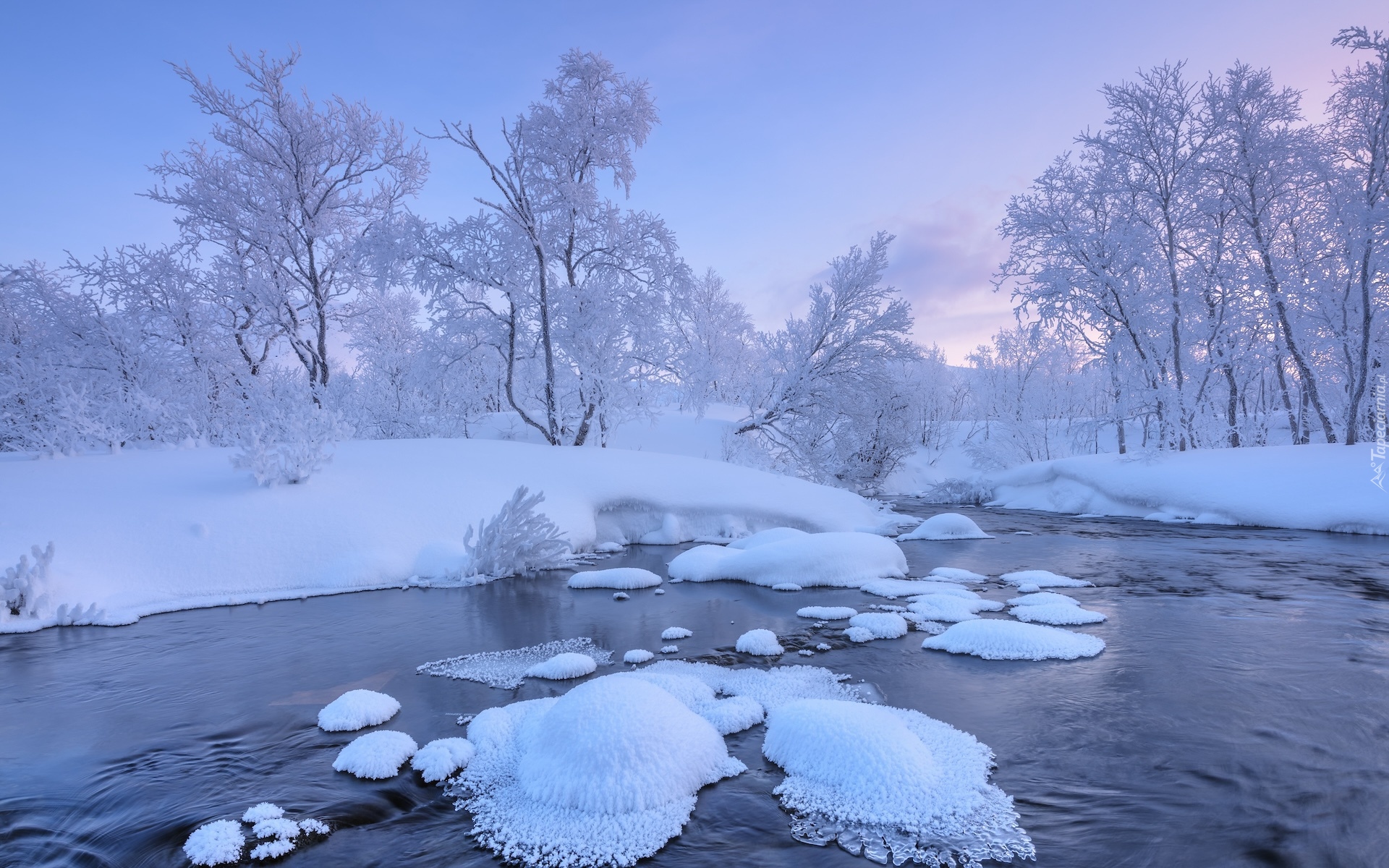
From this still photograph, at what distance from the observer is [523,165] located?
40.2 feet

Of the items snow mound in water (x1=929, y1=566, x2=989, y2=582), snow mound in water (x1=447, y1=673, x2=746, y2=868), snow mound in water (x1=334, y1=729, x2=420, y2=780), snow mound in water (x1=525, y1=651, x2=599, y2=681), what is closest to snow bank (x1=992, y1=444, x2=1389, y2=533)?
snow mound in water (x1=929, y1=566, x2=989, y2=582)

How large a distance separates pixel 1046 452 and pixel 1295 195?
13920mm

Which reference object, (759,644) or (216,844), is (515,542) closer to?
(759,644)

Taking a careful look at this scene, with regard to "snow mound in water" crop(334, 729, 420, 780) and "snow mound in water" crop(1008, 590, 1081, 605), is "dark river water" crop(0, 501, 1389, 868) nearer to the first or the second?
"snow mound in water" crop(334, 729, 420, 780)

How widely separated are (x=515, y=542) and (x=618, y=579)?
148 cm

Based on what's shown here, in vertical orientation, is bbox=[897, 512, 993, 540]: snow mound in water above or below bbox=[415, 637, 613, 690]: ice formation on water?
above

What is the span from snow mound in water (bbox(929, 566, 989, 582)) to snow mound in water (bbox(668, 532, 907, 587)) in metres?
0.37

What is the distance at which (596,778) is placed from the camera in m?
2.43

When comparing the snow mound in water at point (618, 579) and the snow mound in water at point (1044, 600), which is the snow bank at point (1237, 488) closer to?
the snow mound in water at point (1044, 600)

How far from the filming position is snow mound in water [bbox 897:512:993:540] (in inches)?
406

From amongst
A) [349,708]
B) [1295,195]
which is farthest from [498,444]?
[1295,195]

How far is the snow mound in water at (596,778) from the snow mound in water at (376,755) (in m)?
0.31

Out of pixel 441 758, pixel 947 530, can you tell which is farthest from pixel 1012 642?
pixel 947 530

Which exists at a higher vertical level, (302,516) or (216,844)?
(302,516)
